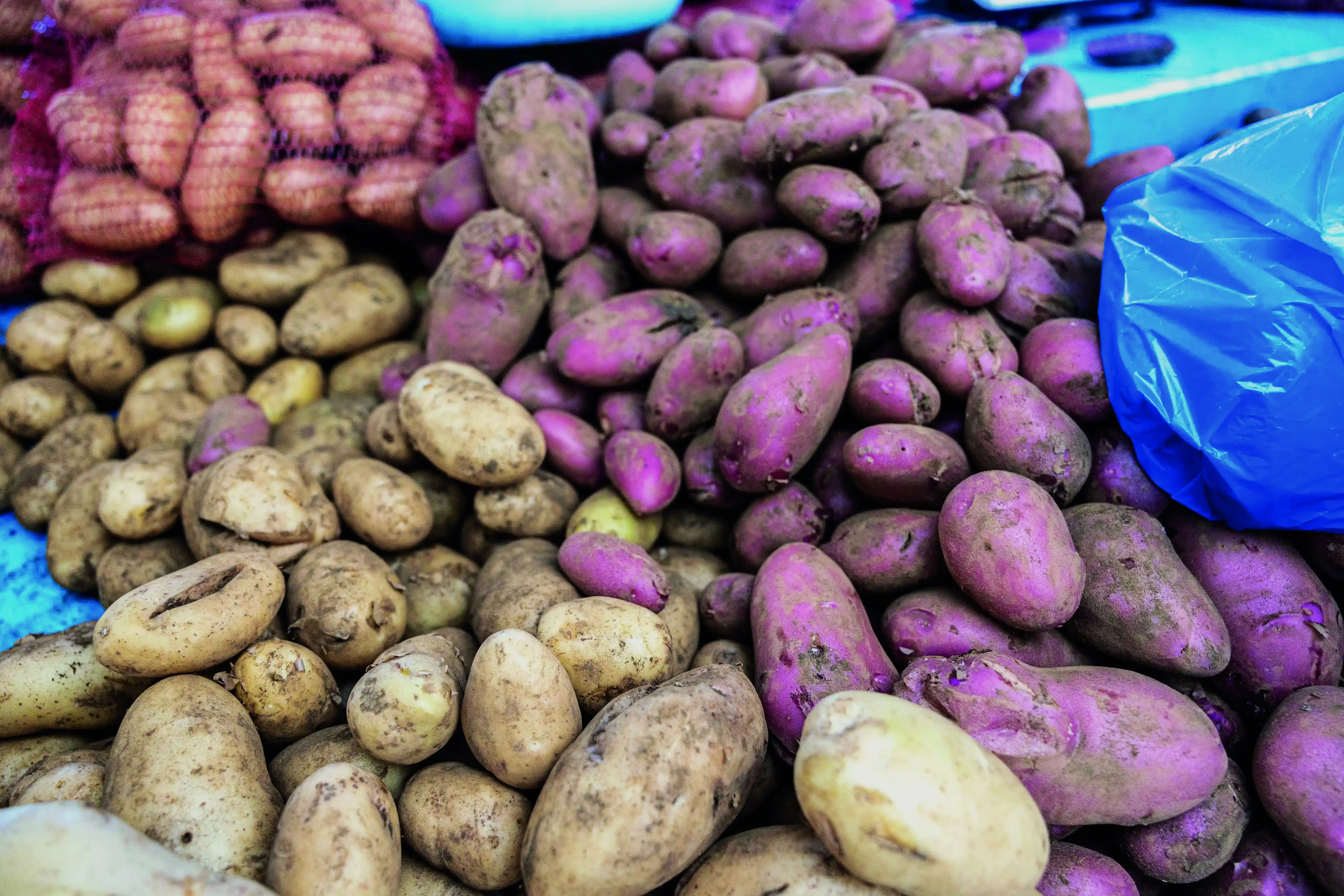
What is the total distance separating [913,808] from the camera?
2.93ft

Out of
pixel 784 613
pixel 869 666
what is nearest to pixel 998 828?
pixel 869 666

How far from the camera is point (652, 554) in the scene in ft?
5.93

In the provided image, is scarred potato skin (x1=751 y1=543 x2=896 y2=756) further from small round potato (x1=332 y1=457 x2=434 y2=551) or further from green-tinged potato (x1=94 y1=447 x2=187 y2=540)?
green-tinged potato (x1=94 y1=447 x2=187 y2=540)

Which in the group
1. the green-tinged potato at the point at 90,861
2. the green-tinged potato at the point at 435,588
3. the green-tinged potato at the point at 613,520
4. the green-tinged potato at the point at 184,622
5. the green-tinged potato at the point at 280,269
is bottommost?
the green-tinged potato at the point at 435,588

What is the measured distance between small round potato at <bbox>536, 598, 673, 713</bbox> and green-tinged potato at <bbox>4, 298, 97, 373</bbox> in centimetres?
205

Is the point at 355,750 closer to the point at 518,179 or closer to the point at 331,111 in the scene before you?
the point at 518,179

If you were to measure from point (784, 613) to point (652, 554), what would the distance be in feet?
1.69

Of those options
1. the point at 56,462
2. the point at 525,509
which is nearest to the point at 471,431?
the point at 525,509

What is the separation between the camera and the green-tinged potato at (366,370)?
7.59ft

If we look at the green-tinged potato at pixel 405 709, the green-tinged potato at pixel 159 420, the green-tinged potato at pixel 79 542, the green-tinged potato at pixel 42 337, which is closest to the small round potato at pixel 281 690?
the green-tinged potato at pixel 405 709

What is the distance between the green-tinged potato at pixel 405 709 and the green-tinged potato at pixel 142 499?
884 mm

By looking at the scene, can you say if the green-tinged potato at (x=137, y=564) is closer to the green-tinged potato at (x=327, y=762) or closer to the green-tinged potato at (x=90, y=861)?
the green-tinged potato at (x=327, y=762)

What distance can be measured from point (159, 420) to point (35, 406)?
18.1 inches

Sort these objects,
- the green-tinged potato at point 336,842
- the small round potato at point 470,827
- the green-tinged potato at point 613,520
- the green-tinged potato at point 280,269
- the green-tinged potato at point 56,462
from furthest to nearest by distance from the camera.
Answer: the green-tinged potato at point 280,269
the green-tinged potato at point 56,462
the green-tinged potato at point 613,520
the small round potato at point 470,827
the green-tinged potato at point 336,842
